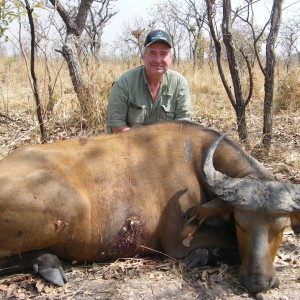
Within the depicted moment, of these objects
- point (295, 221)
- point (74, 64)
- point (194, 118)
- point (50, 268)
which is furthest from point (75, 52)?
point (295, 221)

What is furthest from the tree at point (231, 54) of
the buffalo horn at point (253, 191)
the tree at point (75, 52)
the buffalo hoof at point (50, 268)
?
the buffalo hoof at point (50, 268)

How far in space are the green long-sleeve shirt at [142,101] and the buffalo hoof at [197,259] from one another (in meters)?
2.39

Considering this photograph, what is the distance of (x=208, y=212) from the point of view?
3.88m

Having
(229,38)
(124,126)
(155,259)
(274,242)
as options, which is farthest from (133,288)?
(229,38)

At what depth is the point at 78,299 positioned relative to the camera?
3381 millimetres

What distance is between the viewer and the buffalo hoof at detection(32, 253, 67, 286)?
3516 mm

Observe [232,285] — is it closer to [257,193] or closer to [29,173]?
[257,193]

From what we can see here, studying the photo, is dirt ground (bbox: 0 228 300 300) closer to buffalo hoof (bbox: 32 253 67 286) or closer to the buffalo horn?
buffalo hoof (bbox: 32 253 67 286)

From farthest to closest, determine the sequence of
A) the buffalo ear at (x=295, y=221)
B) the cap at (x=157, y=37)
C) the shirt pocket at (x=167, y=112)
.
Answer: the shirt pocket at (x=167, y=112) → the cap at (x=157, y=37) → the buffalo ear at (x=295, y=221)

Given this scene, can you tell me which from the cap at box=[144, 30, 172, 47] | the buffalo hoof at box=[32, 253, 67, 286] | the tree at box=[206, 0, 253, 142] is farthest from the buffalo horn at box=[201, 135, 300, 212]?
the tree at box=[206, 0, 253, 142]

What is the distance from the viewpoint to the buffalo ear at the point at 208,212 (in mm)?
3777

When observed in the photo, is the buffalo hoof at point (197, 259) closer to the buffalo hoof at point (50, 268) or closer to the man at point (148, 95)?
the buffalo hoof at point (50, 268)

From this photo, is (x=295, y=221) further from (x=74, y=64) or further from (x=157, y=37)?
(x=74, y=64)

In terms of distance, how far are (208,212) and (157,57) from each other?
8.38 feet
